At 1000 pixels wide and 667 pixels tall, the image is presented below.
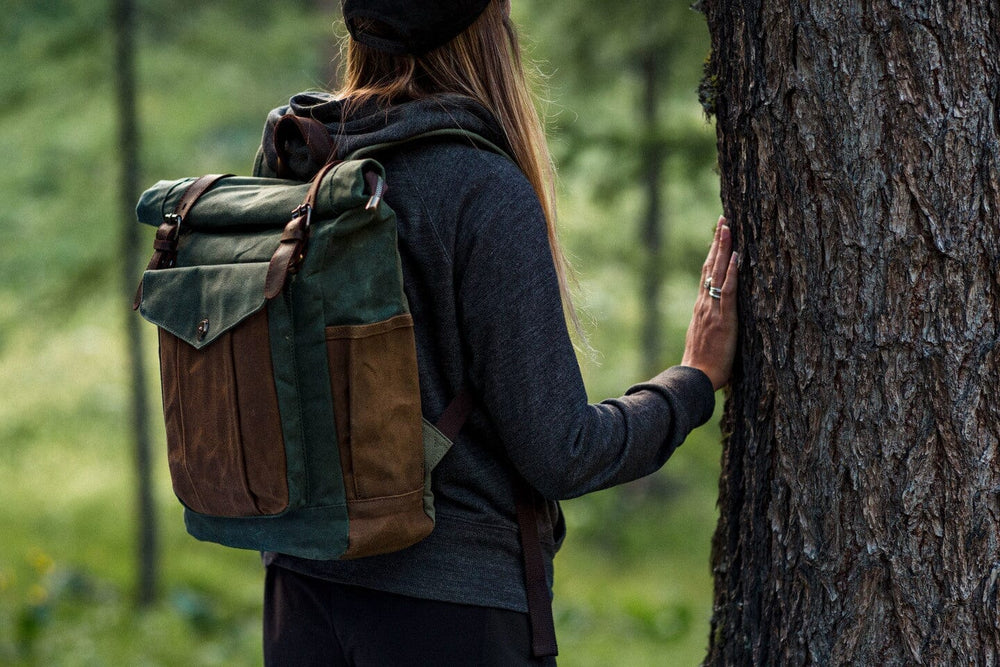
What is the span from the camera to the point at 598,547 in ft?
28.0

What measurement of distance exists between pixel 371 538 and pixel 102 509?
327 inches

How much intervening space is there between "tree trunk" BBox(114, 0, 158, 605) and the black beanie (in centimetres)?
502

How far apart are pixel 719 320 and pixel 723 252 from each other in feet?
0.43

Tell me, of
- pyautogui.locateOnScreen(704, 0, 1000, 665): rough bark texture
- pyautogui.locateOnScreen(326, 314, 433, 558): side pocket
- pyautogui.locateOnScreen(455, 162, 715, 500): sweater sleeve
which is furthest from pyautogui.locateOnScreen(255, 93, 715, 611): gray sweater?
pyautogui.locateOnScreen(704, 0, 1000, 665): rough bark texture

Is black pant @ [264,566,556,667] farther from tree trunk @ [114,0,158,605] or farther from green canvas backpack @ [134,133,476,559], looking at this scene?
tree trunk @ [114,0,158,605]

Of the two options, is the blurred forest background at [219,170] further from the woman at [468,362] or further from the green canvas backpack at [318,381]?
the green canvas backpack at [318,381]

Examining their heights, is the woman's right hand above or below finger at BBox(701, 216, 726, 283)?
below

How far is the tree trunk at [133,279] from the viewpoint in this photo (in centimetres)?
613

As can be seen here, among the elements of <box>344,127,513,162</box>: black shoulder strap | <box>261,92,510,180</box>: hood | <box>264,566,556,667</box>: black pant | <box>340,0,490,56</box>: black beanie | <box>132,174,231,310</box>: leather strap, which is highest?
<box>340,0,490,56</box>: black beanie

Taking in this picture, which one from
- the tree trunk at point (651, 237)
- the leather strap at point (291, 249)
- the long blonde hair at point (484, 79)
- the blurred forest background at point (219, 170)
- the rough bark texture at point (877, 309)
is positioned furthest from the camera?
the tree trunk at point (651, 237)

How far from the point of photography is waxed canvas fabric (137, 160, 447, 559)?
4.80 ft

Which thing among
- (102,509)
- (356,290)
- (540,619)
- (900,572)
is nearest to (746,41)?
(356,290)

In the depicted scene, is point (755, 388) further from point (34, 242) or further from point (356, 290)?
point (34, 242)

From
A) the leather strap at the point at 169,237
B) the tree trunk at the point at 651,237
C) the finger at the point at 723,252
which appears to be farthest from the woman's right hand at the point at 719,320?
the tree trunk at the point at 651,237
